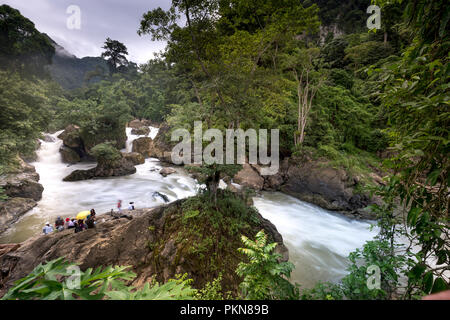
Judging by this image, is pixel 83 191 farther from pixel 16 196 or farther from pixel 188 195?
pixel 188 195

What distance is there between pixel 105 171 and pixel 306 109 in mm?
18762

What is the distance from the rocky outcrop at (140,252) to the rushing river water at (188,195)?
1.93 metres

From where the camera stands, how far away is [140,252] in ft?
16.2

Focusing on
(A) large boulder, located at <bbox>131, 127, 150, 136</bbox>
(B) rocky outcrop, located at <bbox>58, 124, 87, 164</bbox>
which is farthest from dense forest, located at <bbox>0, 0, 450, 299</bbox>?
(A) large boulder, located at <bbox>131, 127, 150, 136</bbox>

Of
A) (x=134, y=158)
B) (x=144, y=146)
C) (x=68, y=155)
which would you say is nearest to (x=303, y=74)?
(x=134, y=158)

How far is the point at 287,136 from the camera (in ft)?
50.3

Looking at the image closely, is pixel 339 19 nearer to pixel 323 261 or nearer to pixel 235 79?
pixel 235 79

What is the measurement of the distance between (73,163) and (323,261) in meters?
23.7

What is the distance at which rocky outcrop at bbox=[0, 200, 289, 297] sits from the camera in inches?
174

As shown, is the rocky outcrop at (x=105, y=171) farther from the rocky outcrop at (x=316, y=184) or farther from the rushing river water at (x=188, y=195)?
the rocky outcrop at (x=316, y=184)

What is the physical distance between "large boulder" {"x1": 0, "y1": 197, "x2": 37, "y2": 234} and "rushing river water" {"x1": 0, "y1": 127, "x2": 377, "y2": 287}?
25 cm

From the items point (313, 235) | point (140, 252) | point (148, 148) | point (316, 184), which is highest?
point (148, 148)

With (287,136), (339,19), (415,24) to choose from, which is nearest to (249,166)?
(287,136)

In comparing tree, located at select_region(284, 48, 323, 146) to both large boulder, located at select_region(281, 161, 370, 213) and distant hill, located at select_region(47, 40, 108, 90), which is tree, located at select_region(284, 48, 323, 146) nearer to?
large boulder, located at select_region(281, 161, 370, 213)
